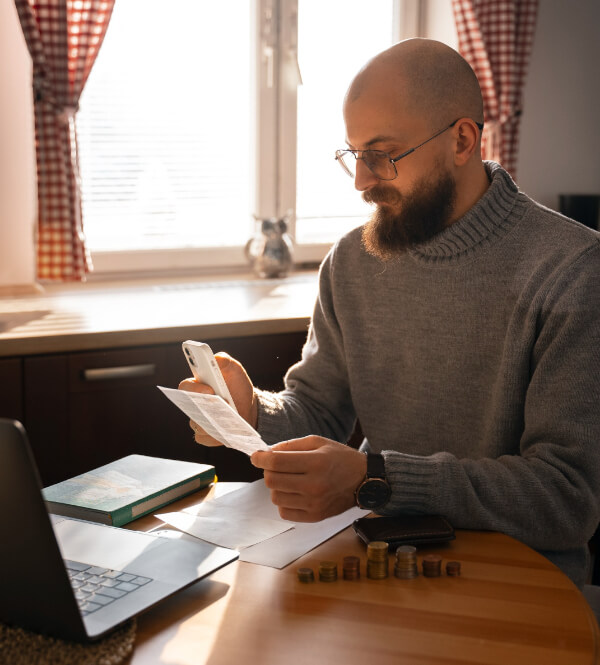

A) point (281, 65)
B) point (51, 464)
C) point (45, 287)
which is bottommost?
point (51, 464)

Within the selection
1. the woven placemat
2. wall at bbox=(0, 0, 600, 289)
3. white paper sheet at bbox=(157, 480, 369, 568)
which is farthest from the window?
the woven placemat

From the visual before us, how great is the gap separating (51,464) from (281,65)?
1668 mm

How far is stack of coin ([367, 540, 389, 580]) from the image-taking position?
3.42ft

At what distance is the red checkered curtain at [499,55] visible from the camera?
3.28 metres

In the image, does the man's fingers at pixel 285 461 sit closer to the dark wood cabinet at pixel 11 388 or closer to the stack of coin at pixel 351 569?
the stack of coin at pixel 351 569

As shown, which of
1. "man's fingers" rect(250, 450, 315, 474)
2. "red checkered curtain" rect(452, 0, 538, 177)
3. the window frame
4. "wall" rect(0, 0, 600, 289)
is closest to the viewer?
"man's fingers" rect(250, 450, 315, 474)

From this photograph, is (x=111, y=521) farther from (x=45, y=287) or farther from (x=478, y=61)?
(x=478, y=61)

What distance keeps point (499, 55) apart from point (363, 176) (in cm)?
199

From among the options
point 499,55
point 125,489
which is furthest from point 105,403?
point 499,55

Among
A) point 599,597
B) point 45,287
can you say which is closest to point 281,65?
point 45,287

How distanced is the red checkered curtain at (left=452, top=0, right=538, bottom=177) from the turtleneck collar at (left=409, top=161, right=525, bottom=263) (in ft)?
6.19

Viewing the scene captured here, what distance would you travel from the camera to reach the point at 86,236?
2.89 meters

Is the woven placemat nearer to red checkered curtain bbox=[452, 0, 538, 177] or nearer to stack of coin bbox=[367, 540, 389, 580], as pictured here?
stack of coin bbox=[367, 540, 389, 580]

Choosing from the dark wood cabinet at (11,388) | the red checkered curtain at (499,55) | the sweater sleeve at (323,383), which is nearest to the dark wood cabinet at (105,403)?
the dark wood cabinet at (11,388)
